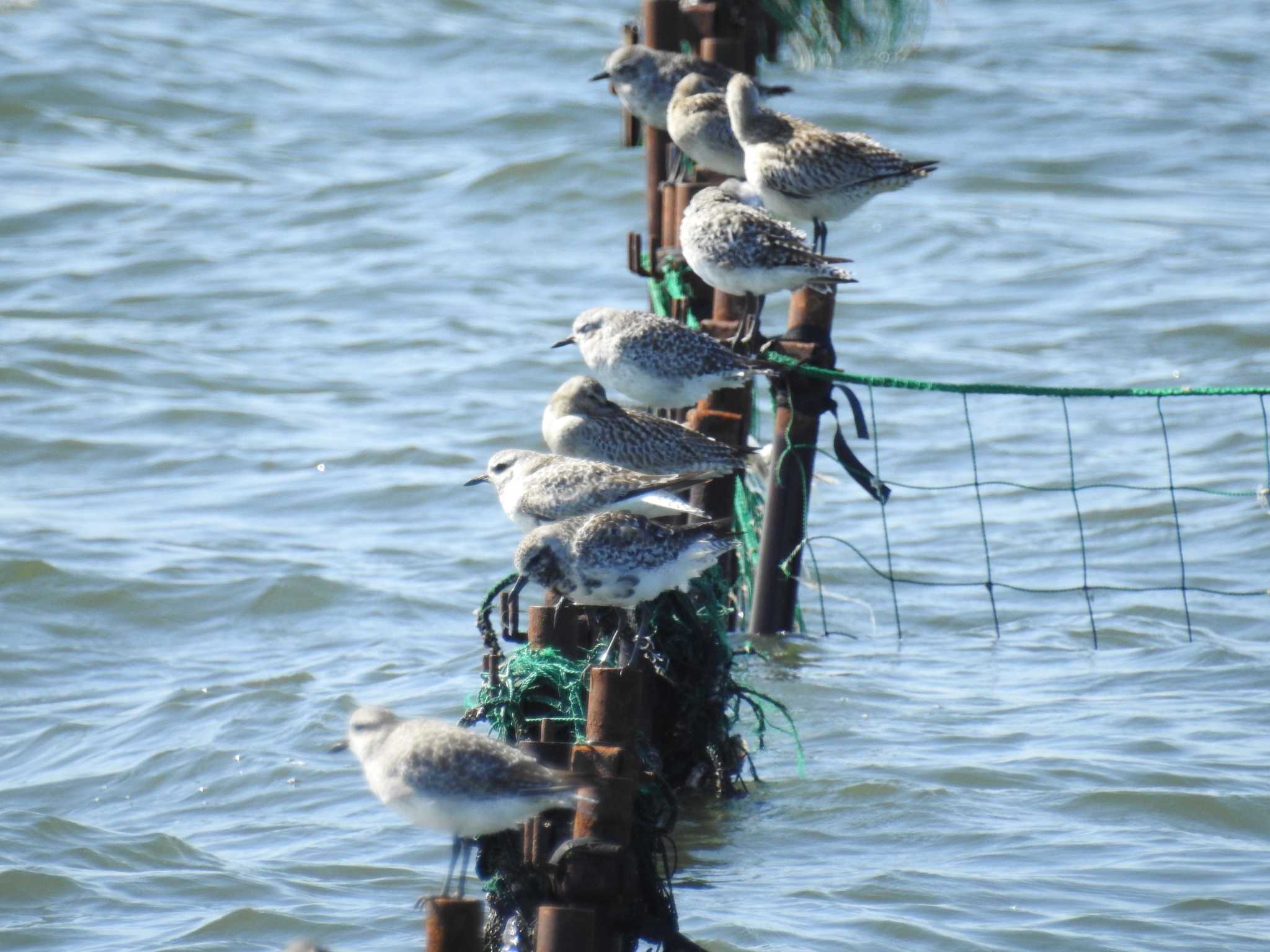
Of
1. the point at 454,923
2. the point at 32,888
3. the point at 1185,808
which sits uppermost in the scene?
the point at 454,923

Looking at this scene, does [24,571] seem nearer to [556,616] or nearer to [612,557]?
[556,616]

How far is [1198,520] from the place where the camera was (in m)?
11.7

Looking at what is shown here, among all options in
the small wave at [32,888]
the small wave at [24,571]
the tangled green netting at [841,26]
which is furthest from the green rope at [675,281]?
the small wave at [24,571]

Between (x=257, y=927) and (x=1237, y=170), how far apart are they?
Result: 54.9ft

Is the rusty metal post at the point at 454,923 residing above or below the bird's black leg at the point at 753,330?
below

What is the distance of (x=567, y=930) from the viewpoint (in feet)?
14.1

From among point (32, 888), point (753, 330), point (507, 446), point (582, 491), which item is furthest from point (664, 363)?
point (507, 446)

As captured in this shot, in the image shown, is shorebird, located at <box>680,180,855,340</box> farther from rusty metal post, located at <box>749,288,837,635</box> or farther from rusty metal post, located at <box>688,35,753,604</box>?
rusty metal post, located at <box>688,35,753,604</box>

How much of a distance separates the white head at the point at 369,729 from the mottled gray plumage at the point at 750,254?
9.19ft

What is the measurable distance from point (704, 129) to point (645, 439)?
107 inches

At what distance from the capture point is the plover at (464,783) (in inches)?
170

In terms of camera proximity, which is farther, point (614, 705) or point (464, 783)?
point (614, 705)

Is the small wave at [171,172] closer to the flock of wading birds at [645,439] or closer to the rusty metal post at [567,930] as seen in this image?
the flock of wading birds at [645,439]

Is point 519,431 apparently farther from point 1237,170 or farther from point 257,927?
point 1237,170
